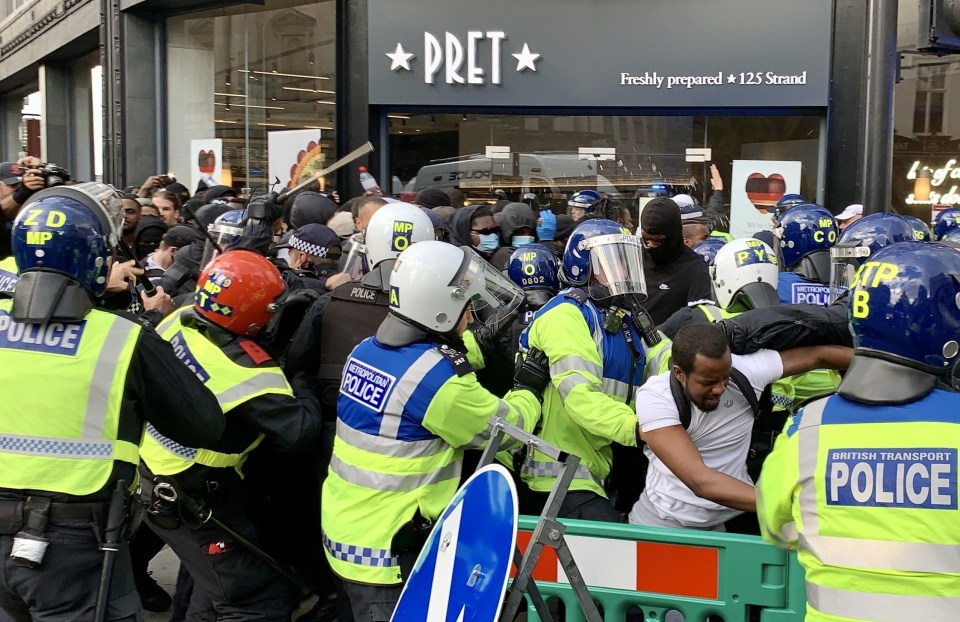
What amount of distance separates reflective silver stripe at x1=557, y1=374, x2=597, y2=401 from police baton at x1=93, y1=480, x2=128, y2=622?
172 cm

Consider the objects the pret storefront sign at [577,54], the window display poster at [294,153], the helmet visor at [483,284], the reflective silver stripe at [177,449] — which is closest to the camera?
the helmet visor at [483,284]

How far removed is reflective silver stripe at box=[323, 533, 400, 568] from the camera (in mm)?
3492

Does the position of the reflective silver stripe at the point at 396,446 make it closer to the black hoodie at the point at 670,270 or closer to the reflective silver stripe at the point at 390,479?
the reflective silver stripe at the point at 390,479

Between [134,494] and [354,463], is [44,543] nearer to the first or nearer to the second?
[134,494]

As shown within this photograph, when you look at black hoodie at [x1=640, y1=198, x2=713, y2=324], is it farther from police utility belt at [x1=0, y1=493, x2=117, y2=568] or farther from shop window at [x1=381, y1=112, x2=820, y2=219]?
shop window at [x1=381, y1=112, x2=820, y2=219]

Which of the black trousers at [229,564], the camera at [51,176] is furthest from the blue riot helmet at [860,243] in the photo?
the camera at [51,176]

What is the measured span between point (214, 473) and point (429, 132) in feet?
33.0

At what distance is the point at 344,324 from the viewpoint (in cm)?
463

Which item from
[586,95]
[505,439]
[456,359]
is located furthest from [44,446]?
[586,95]

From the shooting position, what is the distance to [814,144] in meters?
12.8

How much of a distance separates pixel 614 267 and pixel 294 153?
8605 mm

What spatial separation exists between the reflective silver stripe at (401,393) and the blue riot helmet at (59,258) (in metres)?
1.06

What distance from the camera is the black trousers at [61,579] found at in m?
3.16

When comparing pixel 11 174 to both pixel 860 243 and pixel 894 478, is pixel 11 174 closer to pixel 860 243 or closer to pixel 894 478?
pixel 860 243
